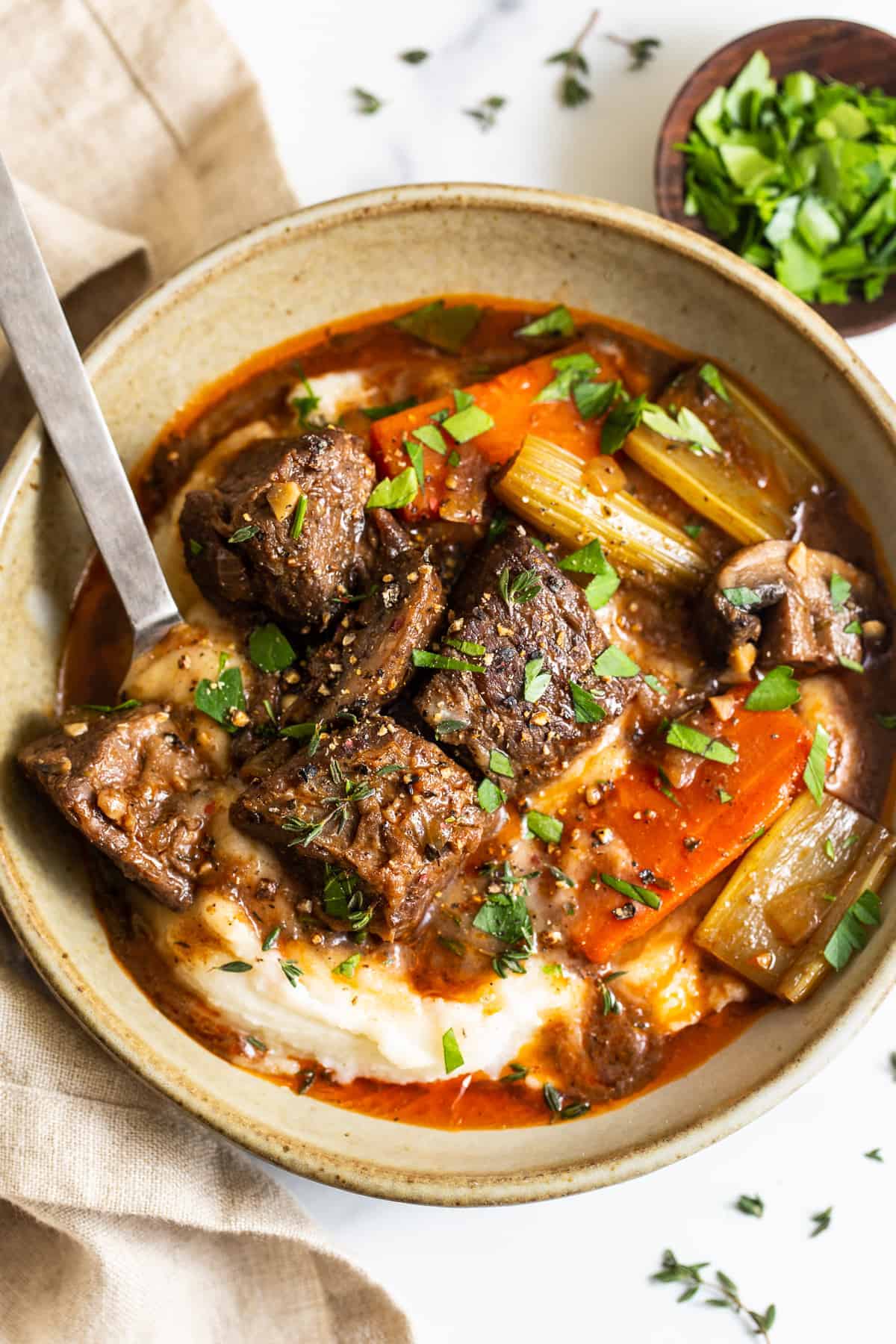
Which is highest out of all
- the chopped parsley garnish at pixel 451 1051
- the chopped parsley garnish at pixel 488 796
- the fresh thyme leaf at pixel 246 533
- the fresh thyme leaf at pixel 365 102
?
the fresh thyme leaf at pixel 365 102

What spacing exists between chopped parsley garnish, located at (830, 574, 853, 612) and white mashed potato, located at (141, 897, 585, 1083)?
65.3 inches

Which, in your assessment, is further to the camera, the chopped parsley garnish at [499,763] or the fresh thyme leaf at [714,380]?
the fresh thyme leaf at [714,380]

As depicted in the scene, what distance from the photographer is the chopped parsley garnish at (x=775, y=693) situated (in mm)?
4027

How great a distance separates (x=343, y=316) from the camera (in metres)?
4.45

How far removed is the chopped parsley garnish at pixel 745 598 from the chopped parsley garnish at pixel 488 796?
3.50 ft

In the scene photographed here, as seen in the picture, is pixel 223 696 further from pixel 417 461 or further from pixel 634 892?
pixel 634 892

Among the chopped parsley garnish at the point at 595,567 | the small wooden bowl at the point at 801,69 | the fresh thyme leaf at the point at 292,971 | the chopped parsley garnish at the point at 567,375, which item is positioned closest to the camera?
the fresh thyme leaf at the point at 292,971

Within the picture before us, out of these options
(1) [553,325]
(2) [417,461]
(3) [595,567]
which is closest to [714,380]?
(1) [553,325]

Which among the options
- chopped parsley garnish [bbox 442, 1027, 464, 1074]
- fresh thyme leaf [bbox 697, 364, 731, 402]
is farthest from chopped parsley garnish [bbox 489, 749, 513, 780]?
fresh thyme leaf [bbox 697, 364, 731, 402]

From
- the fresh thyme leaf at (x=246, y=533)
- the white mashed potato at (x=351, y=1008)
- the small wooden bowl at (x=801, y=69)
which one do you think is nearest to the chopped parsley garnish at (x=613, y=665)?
the white mashed potato at (x=351, y=1008)

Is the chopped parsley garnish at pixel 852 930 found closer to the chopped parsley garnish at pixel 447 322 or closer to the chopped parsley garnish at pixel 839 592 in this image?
the chopped parsley garnish at pixel 839 592

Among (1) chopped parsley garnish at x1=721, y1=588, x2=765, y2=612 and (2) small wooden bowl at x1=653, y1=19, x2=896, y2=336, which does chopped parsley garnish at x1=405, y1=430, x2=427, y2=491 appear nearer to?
(1) chopped parsley garnish at x1=721, y1=588, x2=765, y2=612

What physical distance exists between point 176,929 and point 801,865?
220cm

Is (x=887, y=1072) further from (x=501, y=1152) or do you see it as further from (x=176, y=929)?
(x=176, y=929)
